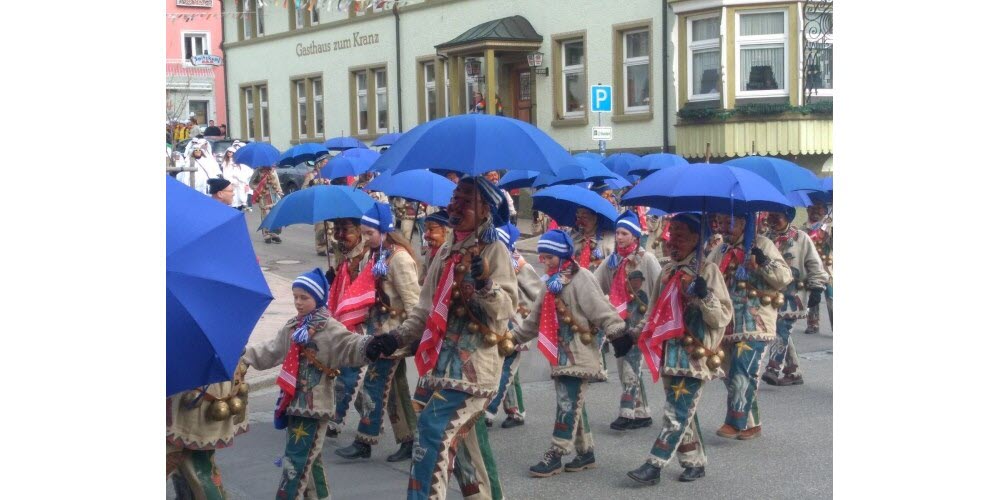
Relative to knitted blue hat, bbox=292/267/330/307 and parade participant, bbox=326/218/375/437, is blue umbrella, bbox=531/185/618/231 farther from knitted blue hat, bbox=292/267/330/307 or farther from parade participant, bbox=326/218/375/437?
knitted blue hat, bbox=292/267/330/307

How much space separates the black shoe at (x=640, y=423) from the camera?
9.07 meters

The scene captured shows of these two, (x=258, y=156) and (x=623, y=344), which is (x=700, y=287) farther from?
(x=258, y=156)

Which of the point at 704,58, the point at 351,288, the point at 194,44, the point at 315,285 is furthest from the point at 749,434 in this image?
the point at 194,44

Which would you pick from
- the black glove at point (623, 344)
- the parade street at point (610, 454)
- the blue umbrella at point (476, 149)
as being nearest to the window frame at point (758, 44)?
the parade street at point (610, 454)

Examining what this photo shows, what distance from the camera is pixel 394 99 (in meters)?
34.9

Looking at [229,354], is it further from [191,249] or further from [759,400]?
[759,400]

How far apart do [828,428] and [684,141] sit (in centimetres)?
1770

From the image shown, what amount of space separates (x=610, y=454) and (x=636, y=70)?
20.0 m

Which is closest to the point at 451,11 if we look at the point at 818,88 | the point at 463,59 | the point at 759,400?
the point at 463,59

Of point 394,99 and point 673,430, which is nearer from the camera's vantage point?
point 673,430

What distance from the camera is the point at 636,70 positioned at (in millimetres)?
27516

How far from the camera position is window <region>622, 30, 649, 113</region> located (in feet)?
89.4

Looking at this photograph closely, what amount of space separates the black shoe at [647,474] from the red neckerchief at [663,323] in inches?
20.0

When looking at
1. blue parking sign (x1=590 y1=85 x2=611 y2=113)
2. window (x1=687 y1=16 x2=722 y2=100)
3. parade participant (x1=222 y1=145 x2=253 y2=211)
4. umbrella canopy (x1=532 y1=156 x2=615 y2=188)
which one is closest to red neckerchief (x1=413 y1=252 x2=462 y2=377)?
umbrella canopy (x1=532 y1=156 x2=615 y2=188)
